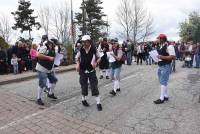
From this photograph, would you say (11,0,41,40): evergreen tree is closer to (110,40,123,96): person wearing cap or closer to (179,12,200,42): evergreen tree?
(179,12,200,42): evergreen tree

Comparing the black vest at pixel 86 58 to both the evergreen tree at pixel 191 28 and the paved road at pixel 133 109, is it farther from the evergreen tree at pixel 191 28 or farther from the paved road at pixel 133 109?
the evergreen tree at pixel 191 28

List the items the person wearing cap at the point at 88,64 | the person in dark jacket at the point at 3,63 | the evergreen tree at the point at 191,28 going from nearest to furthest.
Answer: the person wearing cap at the point at 88,64 < the person in dark jacket at the point at 3,63 < the evergreen tree at the point at 191,28

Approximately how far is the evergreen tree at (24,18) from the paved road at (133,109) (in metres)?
35.5

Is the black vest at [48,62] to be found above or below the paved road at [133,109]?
above

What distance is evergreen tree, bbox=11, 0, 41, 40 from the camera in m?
45.8

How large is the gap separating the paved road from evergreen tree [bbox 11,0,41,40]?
35478mm

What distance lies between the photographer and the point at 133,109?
26.5 ft

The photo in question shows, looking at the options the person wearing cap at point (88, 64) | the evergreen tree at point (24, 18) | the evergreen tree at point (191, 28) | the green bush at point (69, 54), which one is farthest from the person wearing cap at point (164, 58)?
the evergreen tree at point (191, 28)

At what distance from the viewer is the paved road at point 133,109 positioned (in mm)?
6613

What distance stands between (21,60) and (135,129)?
39.3 feet

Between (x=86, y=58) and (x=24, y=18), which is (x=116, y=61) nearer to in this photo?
(x=86, y=58)

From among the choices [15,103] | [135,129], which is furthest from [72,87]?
[135,129]

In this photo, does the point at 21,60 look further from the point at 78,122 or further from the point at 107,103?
the point at 78,122

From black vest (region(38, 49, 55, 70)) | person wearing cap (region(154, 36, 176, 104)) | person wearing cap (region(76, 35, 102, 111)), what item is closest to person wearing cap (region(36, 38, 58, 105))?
black vest (region(38, 49, 55, 70))
